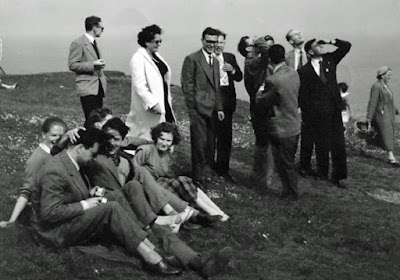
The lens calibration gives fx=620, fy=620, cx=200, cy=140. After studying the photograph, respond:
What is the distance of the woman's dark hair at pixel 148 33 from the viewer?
385 inches

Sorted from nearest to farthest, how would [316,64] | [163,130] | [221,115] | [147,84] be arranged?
[163,130] < [147,84] < [221,115] < [316,64]

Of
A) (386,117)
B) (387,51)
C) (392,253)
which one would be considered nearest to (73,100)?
(386,117)

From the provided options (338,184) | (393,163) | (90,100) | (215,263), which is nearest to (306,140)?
(338,184)

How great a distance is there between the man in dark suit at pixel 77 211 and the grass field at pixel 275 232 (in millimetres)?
232

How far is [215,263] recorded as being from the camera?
6.93m

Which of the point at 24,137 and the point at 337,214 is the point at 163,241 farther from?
the point at 24,137

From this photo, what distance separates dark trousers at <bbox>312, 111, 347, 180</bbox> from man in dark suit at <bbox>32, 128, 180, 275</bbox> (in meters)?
6.23

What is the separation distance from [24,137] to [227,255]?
8.28 metres

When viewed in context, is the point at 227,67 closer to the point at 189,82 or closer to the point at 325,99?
the point at 189,82

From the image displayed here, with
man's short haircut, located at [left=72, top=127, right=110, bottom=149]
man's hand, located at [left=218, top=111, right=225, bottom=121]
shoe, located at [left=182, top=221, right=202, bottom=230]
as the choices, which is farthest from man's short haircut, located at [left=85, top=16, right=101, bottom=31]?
man's short haircut, located at [left=72, top=127, right=110, bottom=149]

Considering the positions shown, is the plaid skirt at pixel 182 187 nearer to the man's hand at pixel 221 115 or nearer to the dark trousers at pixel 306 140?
the man's hand at pixel 221 115

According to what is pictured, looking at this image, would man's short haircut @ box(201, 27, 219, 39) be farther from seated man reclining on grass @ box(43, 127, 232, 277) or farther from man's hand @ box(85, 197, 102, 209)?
man's hand @ box(85, 197, 102, 209)

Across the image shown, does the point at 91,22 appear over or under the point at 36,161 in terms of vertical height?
over

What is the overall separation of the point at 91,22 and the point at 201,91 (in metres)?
2.35
